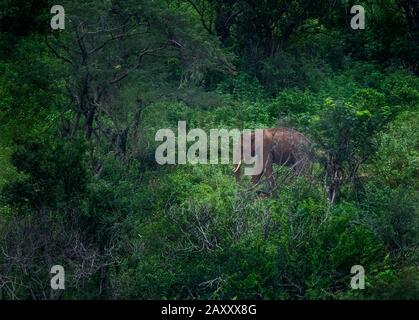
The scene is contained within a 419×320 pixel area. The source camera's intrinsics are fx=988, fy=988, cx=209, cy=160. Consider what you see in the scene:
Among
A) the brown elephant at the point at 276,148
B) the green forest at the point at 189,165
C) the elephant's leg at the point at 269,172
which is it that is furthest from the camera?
the brown elephant at the point at 276,148

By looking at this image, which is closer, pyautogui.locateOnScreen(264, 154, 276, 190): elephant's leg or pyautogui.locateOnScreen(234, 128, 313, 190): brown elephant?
pyautogui.locateOnScreen(264, 154, 276, 190): elephant's leg

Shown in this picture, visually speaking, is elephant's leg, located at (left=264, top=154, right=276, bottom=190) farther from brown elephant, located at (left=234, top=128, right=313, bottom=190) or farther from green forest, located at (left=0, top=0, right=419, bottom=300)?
green forest, located at (left=0, top=0, right=419, bottom=300)

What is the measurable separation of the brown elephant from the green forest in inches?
8.0

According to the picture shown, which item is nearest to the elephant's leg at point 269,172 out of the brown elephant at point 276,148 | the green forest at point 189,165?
the brown elephant at point 276,148

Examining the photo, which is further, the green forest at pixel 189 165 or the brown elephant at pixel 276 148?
the brown elephant at pixel 276 148

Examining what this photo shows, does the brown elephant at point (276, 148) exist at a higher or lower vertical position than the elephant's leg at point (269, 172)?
higher

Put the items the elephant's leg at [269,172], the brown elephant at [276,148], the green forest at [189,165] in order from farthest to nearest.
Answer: the brown elephant at [276,148] → the elephant's leg at [269,172] → the green forest at [189,165]

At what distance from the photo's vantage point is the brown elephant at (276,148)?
17266 mm

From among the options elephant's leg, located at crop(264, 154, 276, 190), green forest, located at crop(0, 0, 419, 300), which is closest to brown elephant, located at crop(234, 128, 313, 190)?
elephant's leg, located at crop(264, 154, 276, 190)

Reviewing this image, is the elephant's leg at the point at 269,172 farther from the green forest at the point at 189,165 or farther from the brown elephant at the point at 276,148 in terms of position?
the green forest at the point at 189,165

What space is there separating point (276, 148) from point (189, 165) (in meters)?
1.59

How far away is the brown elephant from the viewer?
17.3 m

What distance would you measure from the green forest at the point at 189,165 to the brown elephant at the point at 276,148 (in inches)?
8.0
